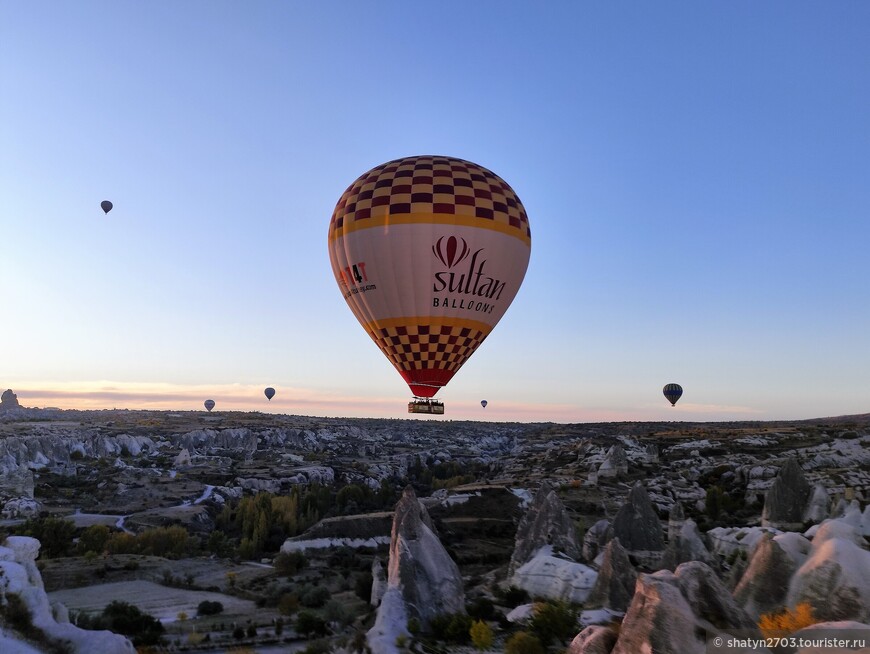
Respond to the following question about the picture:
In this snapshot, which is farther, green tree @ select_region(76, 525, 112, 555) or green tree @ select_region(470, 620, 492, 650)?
green tree @ select_region(76, 525, 112, 555)

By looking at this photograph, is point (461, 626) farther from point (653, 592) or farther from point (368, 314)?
point (368, 314)

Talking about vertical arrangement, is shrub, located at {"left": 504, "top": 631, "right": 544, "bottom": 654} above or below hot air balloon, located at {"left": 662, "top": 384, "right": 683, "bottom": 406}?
below

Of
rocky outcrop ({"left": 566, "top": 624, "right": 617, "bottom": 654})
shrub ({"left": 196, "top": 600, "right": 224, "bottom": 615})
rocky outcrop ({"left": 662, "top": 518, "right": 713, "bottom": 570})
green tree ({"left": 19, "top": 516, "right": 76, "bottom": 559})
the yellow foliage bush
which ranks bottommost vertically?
green tree ({"left": 19, "top": 516, "right": 76, "bottom": 559})

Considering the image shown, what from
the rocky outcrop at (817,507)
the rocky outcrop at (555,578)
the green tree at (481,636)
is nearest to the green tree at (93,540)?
the rocky outcrop at (555,578)

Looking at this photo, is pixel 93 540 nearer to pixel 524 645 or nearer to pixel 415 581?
pixel 415 581

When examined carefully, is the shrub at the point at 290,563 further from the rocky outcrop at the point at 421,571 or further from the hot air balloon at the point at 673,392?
the hot air balloon at the point at 673,392

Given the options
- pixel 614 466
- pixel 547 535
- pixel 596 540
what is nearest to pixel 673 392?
pixel 614 466

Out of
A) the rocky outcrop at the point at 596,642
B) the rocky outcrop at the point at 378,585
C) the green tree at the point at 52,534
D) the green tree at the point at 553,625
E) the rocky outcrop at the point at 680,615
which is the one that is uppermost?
the rocky outcrop at the point at 680,615

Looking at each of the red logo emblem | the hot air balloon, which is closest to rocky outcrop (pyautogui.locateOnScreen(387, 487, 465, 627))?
the red logo emblem

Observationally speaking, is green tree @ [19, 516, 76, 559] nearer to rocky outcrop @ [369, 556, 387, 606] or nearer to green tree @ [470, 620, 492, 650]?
rocky outcrop @ [369, 556, 387, 606]
